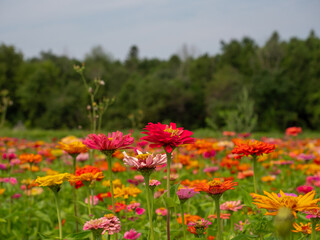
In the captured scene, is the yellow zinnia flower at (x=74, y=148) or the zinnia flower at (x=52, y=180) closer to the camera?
the zinnia flower at (x=52, y=180)

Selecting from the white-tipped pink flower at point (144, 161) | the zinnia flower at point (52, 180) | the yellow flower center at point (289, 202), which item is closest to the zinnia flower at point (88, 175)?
the zinnia flower at point (52, 180)

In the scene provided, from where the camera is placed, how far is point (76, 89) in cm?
2981

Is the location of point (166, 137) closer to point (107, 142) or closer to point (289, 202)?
point (107, 142)

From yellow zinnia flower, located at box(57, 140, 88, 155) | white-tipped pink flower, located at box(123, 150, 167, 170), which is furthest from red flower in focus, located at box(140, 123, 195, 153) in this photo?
yellow zinnia flower, located at box(57, 140, 88, 155)

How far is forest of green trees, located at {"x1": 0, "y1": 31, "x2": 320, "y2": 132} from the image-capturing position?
25641 mm

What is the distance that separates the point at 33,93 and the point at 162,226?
31.8m

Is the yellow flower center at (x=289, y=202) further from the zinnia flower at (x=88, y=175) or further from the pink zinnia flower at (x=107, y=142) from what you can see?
the zinnia flower at (x=88, y=175)

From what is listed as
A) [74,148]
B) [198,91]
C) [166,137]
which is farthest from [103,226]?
[198,91]

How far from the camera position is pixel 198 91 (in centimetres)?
2934

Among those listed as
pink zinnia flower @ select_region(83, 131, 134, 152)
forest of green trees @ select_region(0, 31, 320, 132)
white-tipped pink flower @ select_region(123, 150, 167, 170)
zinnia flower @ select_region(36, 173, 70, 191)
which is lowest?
zinnia flower @ select_region(36, 173, 70, 191)

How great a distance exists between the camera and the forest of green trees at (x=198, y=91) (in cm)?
2564

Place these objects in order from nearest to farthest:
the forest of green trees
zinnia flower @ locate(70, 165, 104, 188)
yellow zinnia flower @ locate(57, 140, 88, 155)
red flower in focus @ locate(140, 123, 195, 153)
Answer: red flower in focus @ locate(140, 123, 195, 153)
zinnia flower @ locate(70, 165, 104, 188)
yellow zinnia flower @ locate(57, 140, 88, 155)
the forest of green trees

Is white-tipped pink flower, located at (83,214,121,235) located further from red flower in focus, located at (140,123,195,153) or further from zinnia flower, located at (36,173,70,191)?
red flower in focus, located at (140,123,195,153)

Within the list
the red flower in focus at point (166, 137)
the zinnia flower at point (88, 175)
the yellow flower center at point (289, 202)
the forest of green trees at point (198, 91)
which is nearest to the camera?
the yellow flower center at point (289, 202)
